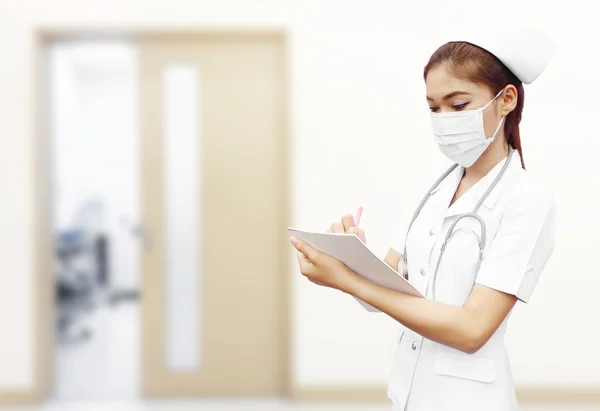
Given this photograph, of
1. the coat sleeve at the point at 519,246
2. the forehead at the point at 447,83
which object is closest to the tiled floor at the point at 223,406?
the coat sleeve at the point at 519,246

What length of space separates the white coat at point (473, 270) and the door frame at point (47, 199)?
201 centimetres

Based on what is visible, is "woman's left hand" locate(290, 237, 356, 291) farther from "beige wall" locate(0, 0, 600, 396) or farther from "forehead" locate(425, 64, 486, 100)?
"beige wall" locate(0, 0, 600, 396)

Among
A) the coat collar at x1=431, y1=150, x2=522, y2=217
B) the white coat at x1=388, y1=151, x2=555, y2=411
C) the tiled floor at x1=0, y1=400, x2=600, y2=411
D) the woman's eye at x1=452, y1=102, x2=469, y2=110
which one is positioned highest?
the woman's eye at x1=452, y1=102, x2=469, y2=110

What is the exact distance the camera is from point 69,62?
21.1 feet

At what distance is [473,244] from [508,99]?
26 cm

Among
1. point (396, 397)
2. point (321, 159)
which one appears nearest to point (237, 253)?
point (321, 159)

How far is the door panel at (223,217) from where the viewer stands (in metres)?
3.28

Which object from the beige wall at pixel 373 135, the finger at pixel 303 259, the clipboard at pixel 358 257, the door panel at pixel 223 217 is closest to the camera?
the clipboard at pixel 358 257

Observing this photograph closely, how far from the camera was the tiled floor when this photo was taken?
313cm

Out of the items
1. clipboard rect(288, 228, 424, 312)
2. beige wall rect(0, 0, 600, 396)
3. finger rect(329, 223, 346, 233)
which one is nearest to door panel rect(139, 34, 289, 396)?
beige wall rect(0, 0, 600, 396)

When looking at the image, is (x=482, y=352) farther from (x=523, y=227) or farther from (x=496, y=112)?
(x=496, y=112)

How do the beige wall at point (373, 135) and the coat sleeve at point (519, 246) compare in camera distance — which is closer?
the coat sleeve at point (519, 246)

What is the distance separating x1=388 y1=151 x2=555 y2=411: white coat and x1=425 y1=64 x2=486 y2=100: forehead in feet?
0.53

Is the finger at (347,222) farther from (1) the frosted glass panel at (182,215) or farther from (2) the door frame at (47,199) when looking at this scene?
(1) the frosted glass panel at (182,215)
